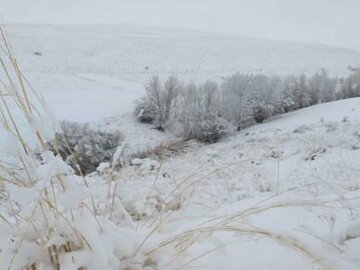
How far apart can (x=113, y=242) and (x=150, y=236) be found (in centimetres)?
14

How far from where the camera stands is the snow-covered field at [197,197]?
1010 millimetres

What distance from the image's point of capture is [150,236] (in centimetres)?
114

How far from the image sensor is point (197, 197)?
3492 millimetres

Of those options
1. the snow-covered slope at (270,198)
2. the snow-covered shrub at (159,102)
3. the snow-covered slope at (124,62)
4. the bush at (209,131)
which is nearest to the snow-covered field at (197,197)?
the snow-covered slope at (270,198)

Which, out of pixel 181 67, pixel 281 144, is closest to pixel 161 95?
pixel 281 144

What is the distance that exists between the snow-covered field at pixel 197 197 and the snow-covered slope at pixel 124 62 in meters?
0.20

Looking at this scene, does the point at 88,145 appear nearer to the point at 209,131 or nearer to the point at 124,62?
the point at 209,131

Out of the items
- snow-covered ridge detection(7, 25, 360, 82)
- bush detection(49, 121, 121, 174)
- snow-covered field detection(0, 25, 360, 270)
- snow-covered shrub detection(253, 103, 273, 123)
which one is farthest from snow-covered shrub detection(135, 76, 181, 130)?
snow-covered ridge detection(7, 25, 360, 82)

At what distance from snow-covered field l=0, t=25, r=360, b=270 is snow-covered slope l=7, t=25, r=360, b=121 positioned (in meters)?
0.20

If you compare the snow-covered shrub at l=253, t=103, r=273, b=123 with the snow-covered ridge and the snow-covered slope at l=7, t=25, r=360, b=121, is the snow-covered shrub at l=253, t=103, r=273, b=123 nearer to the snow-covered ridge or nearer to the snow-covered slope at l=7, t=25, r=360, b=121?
the snow-covered slope at l=7, t=25, r=360, b=121

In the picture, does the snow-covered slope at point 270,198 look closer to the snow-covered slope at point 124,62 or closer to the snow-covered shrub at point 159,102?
the snow-covered shrub at point 159,102

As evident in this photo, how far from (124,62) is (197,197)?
24.3m

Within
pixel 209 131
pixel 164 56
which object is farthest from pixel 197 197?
pixel 164 56

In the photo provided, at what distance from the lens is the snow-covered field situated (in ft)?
3.31
